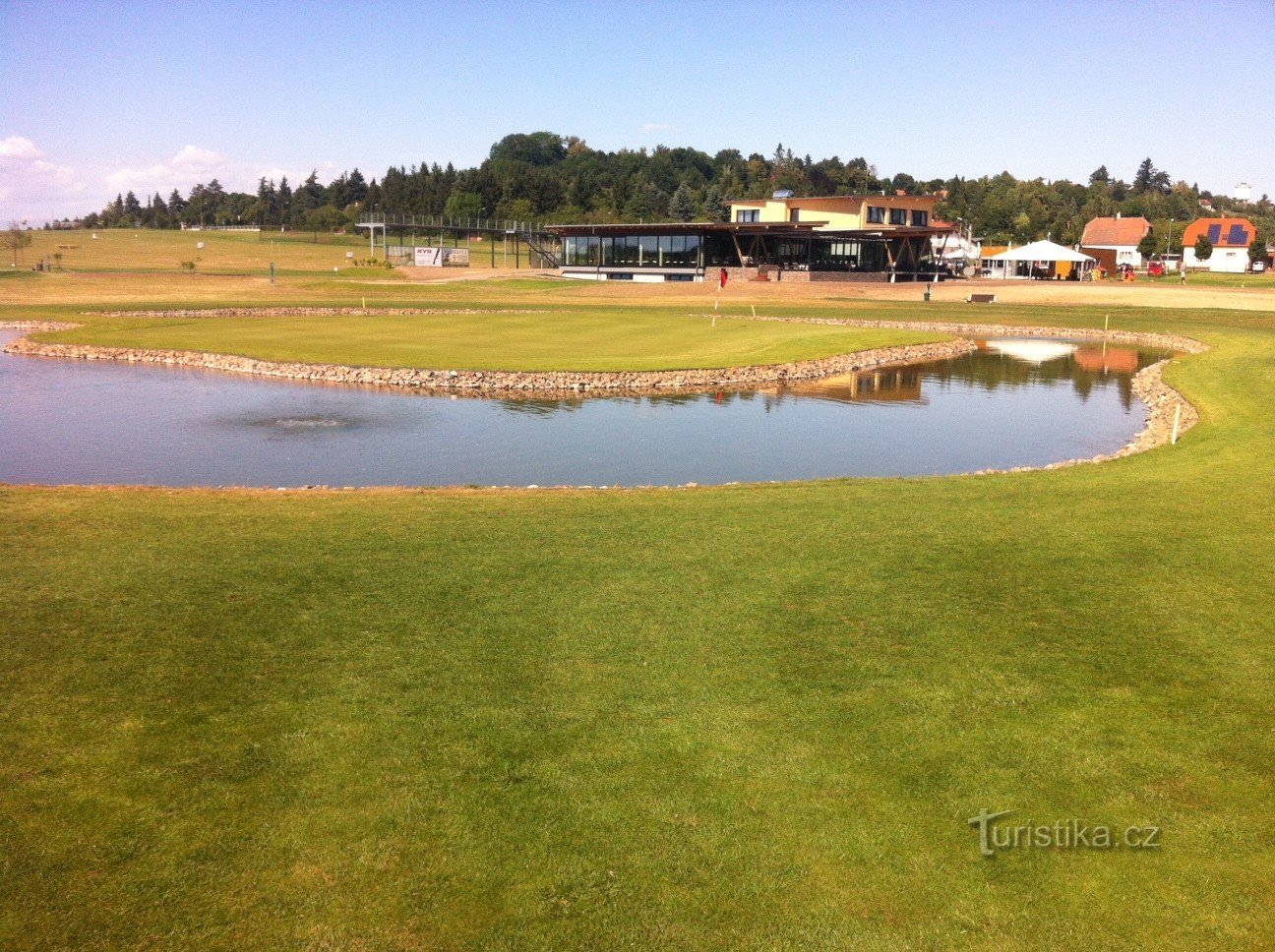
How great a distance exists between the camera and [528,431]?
1179 inches

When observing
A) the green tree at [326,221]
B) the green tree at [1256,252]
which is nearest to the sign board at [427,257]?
the green tree at [326,221]

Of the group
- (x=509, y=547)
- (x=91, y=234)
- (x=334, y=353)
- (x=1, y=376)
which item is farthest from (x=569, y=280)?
(x=91, y=234)

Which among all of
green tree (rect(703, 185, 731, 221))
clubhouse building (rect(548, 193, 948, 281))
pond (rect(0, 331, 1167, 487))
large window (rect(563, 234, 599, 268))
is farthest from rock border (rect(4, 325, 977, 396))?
green tree (rect(703, 185, 731, 221))

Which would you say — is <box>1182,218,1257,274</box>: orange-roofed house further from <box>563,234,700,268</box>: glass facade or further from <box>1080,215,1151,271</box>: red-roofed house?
<box>563,234,700,268</box>: glass facade

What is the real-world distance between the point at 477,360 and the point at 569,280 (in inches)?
2230

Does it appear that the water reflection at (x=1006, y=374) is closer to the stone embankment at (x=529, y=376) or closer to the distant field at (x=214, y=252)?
the stone embankment at (x=529, y=376)

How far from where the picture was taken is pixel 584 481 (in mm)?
23312

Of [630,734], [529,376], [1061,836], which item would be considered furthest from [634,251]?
[1061,836]

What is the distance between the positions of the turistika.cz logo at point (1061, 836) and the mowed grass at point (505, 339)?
32617mm

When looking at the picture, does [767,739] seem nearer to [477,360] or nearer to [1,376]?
[477,360]

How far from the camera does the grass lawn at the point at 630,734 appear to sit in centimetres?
666

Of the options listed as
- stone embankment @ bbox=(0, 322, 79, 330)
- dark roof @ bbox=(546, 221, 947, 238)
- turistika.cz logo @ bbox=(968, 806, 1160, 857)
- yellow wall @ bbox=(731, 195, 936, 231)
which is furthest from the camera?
yellow wall @ bbox=(731, 195, 936, 231)

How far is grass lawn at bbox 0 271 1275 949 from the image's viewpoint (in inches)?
262

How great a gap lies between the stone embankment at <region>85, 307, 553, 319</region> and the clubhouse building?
104 feet
